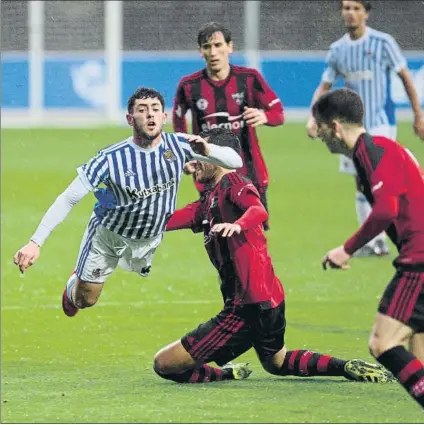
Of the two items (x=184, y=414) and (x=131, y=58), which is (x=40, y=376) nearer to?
(x=184, y=414)

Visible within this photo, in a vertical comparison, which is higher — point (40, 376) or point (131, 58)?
point (40, 376)

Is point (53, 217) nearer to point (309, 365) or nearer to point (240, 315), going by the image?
point (240, 315)

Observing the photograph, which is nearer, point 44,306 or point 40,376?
point 40,376

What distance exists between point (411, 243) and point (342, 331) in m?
3.23

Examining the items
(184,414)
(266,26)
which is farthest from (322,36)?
(184,414)

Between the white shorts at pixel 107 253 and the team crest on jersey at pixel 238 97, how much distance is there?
6.14 feet

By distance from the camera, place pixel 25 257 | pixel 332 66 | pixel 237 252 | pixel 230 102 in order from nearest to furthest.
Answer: pixel 25 257, pixel 237 252, pixel 230 102, pixel 332 66

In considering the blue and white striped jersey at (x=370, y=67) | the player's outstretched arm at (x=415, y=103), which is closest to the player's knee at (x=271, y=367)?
the player's outstretched arm at (x=415, y=103)

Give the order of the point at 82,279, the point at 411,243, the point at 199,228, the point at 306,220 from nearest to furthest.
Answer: the point at 411,243
the point at 199,228
the point at 82,279
the point at 306,220

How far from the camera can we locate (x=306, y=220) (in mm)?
15992

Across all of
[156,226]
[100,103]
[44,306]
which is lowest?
[100,103]

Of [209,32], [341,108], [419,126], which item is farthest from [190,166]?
[419,126]

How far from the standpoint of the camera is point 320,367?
7477mm

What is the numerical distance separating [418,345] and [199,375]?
1.48 m
